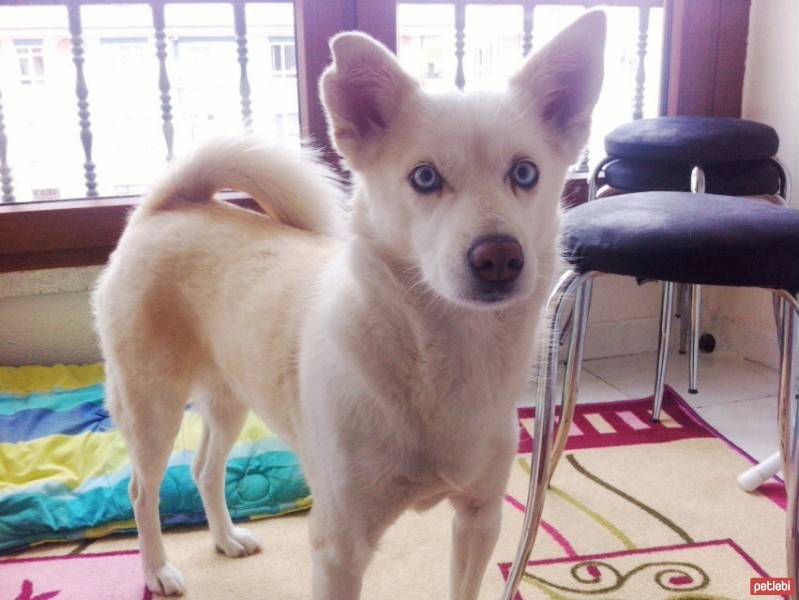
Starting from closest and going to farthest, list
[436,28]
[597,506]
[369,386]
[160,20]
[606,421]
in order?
[369,386]
[597,506]
[606,421]
[160,20]
[436,28]

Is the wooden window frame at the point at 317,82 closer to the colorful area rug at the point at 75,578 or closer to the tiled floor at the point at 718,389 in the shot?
the tiled floor at the point at 718,389

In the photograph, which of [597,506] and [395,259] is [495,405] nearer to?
[395,259]

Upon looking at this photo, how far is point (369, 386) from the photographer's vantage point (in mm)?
1049

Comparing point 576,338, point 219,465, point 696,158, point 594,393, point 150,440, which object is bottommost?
point 594,393

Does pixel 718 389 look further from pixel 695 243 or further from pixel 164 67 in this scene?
pixel 164 67

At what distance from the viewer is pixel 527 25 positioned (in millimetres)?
2738

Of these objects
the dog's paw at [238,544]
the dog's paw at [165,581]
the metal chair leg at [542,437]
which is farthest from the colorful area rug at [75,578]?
the metal chair leg at [542,437]

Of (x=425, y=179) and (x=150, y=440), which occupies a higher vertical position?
(x=425, y=179)

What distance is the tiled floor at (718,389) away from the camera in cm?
215

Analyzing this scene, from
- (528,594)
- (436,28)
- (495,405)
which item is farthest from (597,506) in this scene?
(436,28)

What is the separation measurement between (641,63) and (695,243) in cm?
199

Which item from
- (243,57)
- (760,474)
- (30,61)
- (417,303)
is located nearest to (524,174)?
(417,303)

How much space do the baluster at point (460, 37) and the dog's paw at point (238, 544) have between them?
1768 millimetres

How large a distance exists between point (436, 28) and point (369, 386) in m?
2.17
